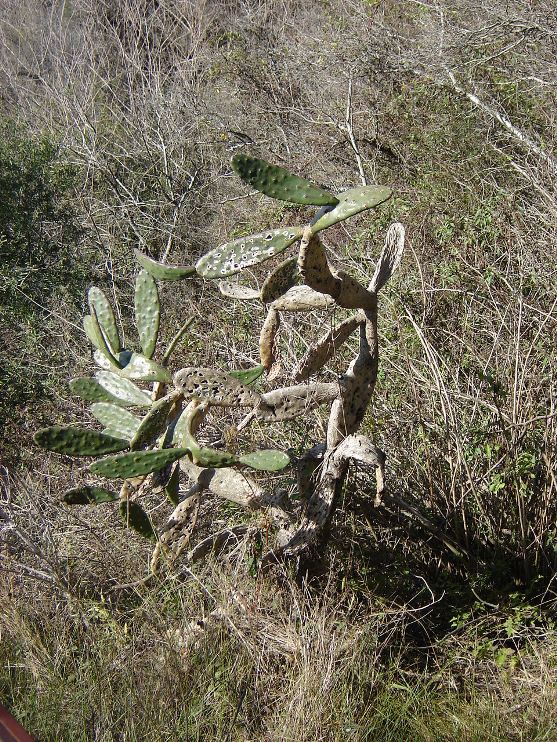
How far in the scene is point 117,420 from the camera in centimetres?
296

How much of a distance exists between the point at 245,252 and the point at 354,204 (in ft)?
1.22

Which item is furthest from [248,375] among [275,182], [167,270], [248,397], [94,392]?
[275,182]

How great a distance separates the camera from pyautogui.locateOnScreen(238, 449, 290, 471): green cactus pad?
2678mm

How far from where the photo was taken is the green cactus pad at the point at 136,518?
2.92 m

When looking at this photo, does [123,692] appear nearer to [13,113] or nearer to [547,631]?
[547,631]

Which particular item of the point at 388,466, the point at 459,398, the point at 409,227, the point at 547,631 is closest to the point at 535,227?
the point at 409,227

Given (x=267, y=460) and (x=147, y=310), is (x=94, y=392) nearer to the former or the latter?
(x=147, y=310)

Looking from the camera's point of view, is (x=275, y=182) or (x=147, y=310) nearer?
(x=275, y=182)

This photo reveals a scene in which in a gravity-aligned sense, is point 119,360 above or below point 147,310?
below

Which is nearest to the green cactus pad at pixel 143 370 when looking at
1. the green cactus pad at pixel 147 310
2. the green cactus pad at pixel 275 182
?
the green cactus pad at pixel 147 310

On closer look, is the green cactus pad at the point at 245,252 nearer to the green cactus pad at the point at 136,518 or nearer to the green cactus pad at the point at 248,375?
the green cactus pad at the point at 248,375

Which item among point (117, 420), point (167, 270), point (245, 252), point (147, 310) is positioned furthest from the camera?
point (147, 310)

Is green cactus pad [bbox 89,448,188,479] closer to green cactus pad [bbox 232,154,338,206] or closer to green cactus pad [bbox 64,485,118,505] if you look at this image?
green cactus pad [bbox 64,485,118,505]

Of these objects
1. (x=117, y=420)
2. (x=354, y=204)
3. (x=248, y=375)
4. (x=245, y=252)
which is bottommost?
(x=117, y=420)
